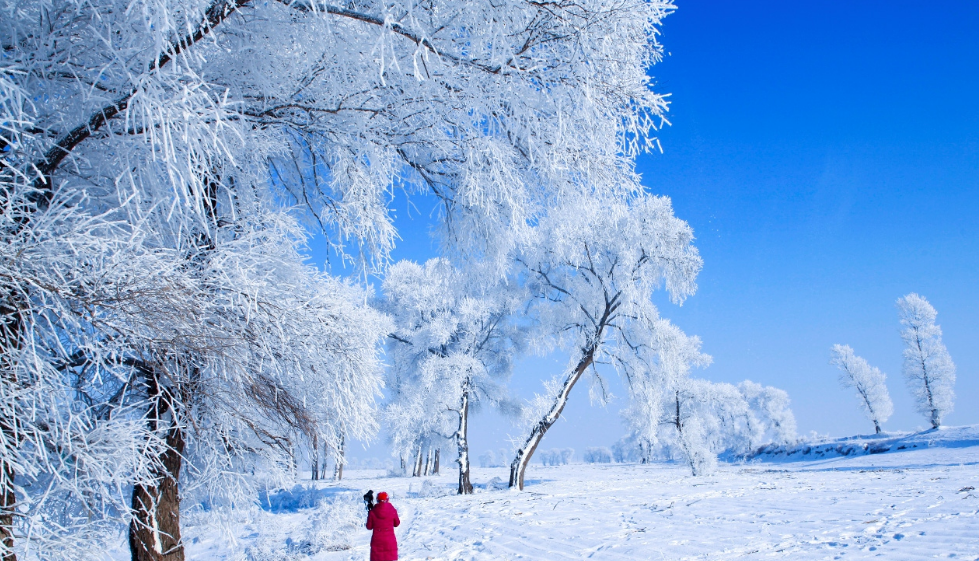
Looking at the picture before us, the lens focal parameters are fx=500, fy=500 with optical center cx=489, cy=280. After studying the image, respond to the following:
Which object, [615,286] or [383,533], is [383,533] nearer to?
[383,533]

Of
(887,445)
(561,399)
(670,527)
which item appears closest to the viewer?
(670,527)

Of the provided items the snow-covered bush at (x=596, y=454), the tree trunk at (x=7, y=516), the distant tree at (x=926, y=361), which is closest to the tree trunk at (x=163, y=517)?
the tree trunk at (x=7, y=516)

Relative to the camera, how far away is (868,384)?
150 ft

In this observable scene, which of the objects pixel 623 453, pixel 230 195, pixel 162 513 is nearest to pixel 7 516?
pixel 162 513

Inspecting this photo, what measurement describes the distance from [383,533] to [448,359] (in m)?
10.2

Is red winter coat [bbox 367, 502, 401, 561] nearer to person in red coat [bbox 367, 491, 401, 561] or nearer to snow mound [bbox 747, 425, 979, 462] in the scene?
person in red coat [bbox 367, 491, 401, 561]

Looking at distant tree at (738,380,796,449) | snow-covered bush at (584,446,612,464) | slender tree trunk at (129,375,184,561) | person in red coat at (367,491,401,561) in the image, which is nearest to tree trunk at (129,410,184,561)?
slender tree trunk at (129,375,184,561)

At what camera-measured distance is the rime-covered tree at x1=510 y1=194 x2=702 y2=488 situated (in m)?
13.8

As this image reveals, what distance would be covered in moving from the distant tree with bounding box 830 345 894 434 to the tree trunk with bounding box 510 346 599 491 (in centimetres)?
4512

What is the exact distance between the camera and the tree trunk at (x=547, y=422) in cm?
1405

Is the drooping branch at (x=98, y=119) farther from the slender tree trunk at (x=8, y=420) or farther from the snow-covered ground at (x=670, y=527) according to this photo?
the snow-covered ground at (x=670, y=527)

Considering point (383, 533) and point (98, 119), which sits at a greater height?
point (98, 119)

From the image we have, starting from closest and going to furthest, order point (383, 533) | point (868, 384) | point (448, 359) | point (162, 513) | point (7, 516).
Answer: point (7, 516), point (162, 513), point (383, 533), point (448, 359), point (868, 384)

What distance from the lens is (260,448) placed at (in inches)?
217
